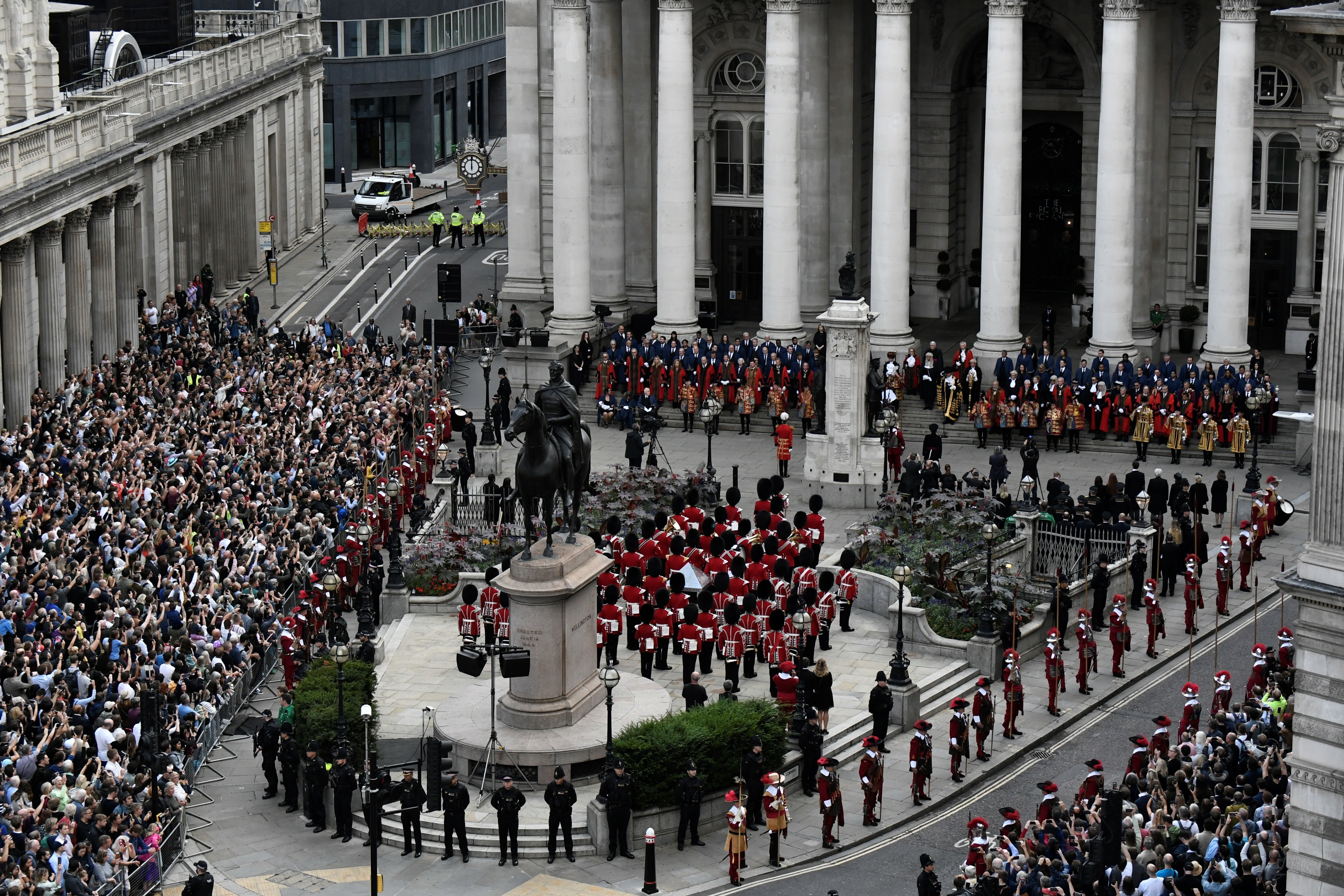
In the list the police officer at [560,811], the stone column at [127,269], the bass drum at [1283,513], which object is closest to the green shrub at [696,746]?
the police officer at [560,811]

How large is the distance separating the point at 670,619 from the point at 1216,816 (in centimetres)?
1513

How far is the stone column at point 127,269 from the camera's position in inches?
2921

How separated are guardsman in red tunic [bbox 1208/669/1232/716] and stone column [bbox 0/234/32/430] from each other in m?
34.2

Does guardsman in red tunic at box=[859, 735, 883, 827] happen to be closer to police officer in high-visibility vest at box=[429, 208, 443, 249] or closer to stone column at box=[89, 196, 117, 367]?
stone column at box=[89, 196, 117, 367]

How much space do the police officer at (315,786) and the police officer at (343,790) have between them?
24 cm

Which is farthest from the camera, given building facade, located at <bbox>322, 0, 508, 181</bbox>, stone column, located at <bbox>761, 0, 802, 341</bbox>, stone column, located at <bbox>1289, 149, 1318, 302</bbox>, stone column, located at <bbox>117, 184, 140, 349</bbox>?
building facade, located at <bbox>322, 0, 508, 181</bbox>

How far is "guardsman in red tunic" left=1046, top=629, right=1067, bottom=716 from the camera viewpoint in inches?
1870

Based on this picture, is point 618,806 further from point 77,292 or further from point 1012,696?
point 77,292

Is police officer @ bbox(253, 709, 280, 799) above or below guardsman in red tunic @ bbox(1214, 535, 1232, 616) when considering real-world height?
below

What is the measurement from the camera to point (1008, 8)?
6838cm

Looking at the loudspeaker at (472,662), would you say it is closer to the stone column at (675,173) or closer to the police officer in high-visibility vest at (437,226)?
the stone column at (675,173)

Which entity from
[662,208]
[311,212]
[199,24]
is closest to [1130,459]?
[662,208]

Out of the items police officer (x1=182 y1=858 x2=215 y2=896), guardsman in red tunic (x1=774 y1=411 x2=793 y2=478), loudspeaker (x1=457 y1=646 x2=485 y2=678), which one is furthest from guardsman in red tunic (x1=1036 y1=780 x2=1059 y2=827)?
guardsman in red tunic (x1=774 y1=411 x2=793 y2=478)

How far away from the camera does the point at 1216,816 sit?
36.0 m
